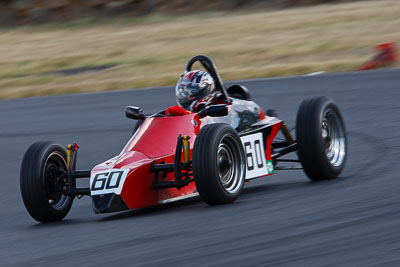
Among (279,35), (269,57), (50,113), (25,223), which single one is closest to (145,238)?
(25,223)

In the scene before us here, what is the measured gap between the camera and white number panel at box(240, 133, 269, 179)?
764 cm

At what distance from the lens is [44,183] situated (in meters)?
7.11

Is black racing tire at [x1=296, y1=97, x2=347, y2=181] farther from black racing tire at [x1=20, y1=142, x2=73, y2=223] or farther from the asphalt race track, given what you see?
black racing tire at [x1=20, y1=142, x2=73, y2=223]

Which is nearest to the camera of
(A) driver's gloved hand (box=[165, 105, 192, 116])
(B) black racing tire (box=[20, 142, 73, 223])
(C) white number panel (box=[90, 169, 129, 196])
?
(C) white number panel (box=[90, 169, 129, 196])

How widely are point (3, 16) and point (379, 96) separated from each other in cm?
2544

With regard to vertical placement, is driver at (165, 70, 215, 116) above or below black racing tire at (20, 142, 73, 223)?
above

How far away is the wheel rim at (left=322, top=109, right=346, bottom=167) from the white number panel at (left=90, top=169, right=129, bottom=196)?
7.57ft

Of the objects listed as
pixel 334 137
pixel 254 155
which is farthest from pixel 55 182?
pixel 334 137

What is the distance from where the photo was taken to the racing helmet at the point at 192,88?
8.14m

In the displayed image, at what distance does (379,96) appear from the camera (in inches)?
535

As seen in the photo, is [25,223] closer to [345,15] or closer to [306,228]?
[306,228]

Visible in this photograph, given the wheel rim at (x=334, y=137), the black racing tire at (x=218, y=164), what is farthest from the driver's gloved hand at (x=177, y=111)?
the wheel rim at (x=334, y=137)

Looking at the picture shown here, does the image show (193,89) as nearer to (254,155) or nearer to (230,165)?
(254,155)

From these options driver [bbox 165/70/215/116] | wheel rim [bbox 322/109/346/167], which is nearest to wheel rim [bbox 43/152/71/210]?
driver [bbox 165/70/215/116]
